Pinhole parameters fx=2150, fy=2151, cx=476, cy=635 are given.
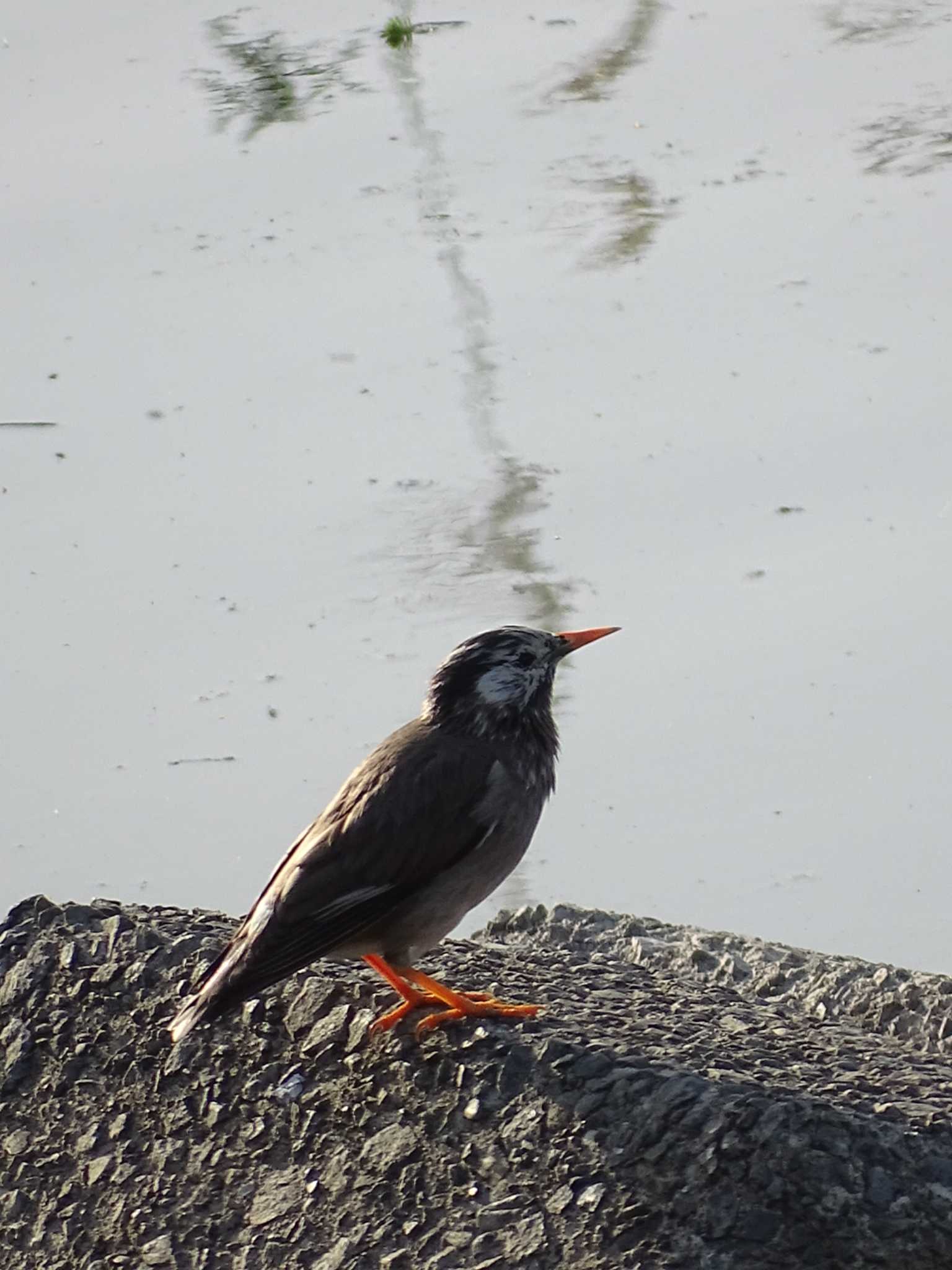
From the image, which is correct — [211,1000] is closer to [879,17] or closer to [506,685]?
[506,685]

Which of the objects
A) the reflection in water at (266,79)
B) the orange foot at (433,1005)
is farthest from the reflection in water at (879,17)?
the orange foot at (433,1005)

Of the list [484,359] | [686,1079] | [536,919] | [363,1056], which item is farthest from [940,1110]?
[484,359]

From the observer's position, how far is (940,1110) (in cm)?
343

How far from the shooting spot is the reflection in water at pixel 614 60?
7.92 m

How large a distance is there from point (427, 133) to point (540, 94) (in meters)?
0.50

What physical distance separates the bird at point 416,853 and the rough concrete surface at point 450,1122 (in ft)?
0.42

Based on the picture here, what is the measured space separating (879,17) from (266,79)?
2.37 m

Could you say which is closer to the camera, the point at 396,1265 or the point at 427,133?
the point at 396,1265

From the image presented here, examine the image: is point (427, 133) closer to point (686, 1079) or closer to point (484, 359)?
point (484, 359)

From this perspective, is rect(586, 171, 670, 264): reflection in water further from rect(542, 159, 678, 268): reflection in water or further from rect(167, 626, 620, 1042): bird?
rect(167, 626, 620, 1042): bird

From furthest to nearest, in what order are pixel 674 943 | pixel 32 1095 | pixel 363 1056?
pixel 674 943, pixel 32 1095, pixel 363 1056

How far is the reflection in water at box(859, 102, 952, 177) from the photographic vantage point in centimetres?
727

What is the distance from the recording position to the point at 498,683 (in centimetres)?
407

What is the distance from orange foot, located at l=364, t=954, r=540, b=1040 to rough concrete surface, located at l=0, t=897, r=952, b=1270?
32 mm
